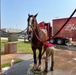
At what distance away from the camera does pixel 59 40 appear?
1870 centimetres

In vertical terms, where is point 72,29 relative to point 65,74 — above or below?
above

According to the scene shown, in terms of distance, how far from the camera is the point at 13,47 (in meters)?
9.91

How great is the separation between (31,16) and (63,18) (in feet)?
46.2

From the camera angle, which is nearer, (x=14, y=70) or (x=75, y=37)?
(x=14, y=70)

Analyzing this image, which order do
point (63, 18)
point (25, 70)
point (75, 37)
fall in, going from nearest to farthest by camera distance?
point (25, 70) → point (75, 37) → point (63, 18)

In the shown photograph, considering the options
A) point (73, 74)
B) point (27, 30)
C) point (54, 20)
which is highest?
point (54, 20)

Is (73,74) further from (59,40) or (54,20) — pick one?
(54,20)

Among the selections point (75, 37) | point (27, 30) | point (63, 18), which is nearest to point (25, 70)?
point (27, 30)

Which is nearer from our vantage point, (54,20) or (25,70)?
(25,70)

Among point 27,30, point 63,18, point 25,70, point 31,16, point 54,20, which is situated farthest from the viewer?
point 54,20

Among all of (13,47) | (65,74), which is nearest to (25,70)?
(65,74)

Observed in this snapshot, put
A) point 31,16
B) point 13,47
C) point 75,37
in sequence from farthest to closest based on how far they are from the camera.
→ point 75,37
point 13,47
point 31,16

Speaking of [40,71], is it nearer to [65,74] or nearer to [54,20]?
[65,74]

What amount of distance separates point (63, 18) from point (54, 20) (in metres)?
1.67
